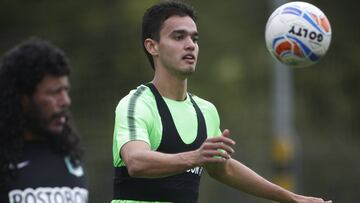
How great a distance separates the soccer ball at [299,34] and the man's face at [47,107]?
3.46 m

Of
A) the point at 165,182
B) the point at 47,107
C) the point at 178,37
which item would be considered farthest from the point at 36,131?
the point at 178,37

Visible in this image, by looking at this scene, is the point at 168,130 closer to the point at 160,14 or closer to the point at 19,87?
the point at 160,14

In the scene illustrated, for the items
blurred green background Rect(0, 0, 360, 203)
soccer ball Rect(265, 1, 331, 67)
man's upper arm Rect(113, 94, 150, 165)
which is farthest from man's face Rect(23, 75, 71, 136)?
blurred green background Rect(0, 0, 360, 203)

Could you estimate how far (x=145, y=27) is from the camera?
8.31 m

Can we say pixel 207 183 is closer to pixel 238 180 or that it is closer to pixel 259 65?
pixel 259 65

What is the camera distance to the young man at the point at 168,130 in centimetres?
728

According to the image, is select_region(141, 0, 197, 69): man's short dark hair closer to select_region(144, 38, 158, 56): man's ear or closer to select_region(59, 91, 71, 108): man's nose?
select_region(144, 38, 158, 56): man's ear

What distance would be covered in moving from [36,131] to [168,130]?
7.17 feet

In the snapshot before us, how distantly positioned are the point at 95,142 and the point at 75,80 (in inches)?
123

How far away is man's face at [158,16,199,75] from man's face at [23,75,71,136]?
235cm

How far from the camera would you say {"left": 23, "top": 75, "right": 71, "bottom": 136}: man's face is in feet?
18.3

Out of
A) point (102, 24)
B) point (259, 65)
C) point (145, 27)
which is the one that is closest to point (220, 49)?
point (259, 65)

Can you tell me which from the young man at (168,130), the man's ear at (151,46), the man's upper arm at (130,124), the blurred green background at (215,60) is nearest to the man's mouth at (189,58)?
the young man at (168,130)

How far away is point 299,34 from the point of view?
877 cm
